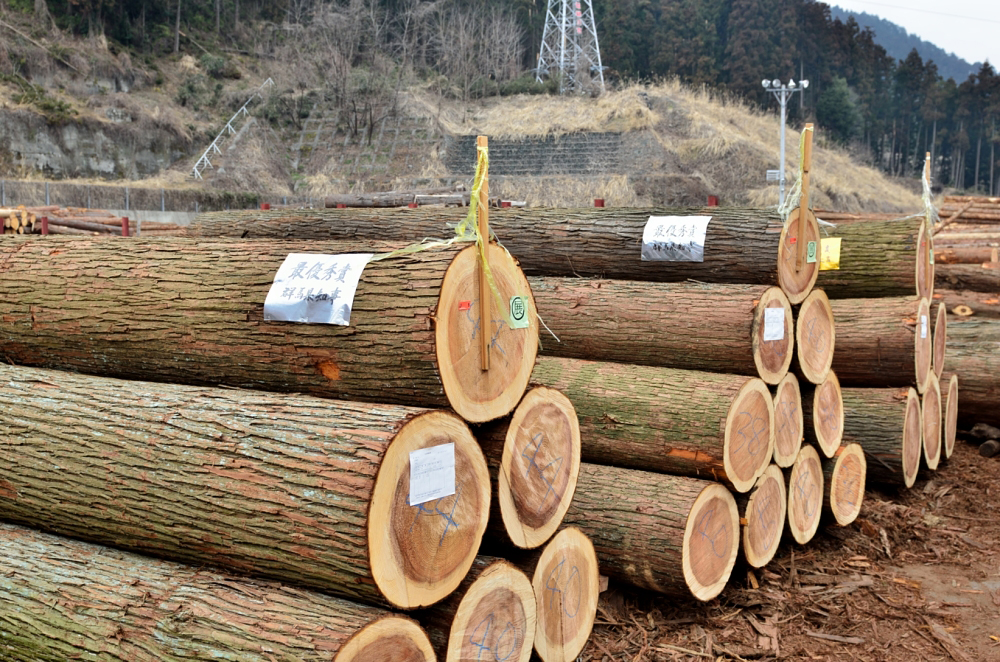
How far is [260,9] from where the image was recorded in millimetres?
48938

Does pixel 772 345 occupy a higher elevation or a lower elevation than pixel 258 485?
higher

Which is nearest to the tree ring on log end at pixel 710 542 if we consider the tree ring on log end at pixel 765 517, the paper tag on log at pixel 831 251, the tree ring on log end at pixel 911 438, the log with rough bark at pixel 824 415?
the tree ring on log end at pixel 765 517

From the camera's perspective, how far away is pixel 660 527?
4176mm

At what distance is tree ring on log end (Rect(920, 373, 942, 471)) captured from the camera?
680cm

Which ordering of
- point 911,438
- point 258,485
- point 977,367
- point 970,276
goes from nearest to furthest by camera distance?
point 258,485 → point 911,438 → point 977,367 → point 970,276

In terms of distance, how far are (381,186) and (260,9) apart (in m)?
24.1

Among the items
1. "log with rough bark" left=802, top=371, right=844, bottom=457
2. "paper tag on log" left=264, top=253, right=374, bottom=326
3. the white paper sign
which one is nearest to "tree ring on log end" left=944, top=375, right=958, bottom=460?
"log with rough bark" left=802, top=371, right=844, bottom=457

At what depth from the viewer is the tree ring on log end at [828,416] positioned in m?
5.37

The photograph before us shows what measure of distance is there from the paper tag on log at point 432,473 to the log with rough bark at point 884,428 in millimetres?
4307

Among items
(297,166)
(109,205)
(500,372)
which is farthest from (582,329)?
(297,166)

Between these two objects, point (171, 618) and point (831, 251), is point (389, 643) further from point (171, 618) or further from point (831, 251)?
point (831, 251)

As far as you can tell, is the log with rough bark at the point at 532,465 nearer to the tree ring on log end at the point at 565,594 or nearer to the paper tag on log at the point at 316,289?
the tree ring on log end at the point at 565,594

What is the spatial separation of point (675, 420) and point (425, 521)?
2.12 meters

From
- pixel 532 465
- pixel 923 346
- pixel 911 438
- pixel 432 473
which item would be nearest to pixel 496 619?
pixel 532 465
